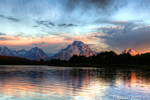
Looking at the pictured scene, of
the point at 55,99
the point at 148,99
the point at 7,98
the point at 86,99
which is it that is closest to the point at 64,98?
the point at 55,99

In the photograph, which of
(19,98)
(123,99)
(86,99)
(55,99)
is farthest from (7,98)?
(123,99)

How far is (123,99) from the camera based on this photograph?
22438 mm

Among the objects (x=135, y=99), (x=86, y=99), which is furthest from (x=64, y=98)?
(x=135, y=99)

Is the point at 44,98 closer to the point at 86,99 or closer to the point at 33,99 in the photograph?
the point at 33,99

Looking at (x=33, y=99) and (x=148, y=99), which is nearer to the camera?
(x=33, y=99)

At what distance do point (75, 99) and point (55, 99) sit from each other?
2482mm

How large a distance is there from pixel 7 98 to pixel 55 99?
5944mm

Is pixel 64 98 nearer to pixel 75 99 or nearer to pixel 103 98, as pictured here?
pixel 75 99

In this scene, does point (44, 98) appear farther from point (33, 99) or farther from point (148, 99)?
point (148, 99)

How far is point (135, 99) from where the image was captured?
894 inches

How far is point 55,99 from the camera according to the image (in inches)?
863

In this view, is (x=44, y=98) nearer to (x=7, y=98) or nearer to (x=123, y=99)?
(x=7, y=98)

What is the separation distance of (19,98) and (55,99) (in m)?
4.56

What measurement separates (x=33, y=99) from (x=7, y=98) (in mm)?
3296
